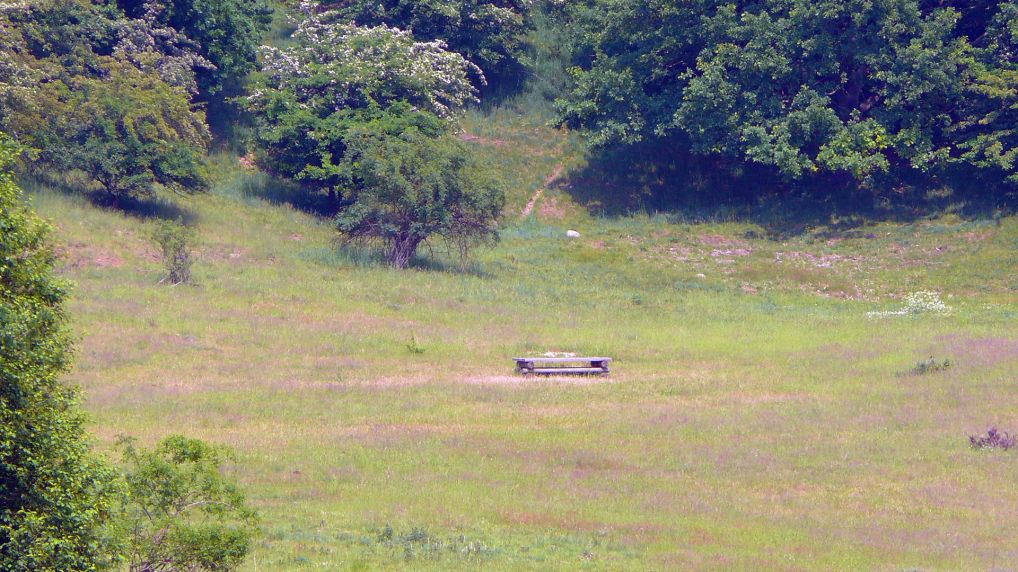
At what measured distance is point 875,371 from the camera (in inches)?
902

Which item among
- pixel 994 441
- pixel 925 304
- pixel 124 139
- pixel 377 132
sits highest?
pixel 377 132

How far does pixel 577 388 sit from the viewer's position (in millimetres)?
21672

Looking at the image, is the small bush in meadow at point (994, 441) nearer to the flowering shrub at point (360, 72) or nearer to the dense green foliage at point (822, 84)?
the dense green foliage at point (822, 84)

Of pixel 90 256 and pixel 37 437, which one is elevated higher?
Answer: pixel 37 437

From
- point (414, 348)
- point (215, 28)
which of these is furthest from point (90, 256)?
point (215, 28)

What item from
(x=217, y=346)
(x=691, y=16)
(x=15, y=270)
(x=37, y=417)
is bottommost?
(x=217, y=346)

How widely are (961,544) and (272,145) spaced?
3348 centimetres

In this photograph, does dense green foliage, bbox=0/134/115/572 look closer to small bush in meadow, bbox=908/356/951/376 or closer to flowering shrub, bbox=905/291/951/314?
small bush in meadow, bbox=908/356/951/376

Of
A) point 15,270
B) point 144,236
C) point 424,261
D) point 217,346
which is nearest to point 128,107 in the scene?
point 144,236

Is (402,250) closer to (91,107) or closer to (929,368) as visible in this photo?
(91,107)

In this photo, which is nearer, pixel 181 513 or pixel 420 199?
pixel 181 513

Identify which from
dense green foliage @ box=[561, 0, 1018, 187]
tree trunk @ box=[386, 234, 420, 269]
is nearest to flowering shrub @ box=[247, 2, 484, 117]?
dense green foliage @ box=[561, 0, 1018, 187]

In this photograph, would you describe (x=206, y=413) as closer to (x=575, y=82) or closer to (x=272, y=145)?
(x=272, y=145)

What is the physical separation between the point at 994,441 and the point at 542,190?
3261 centimetres
